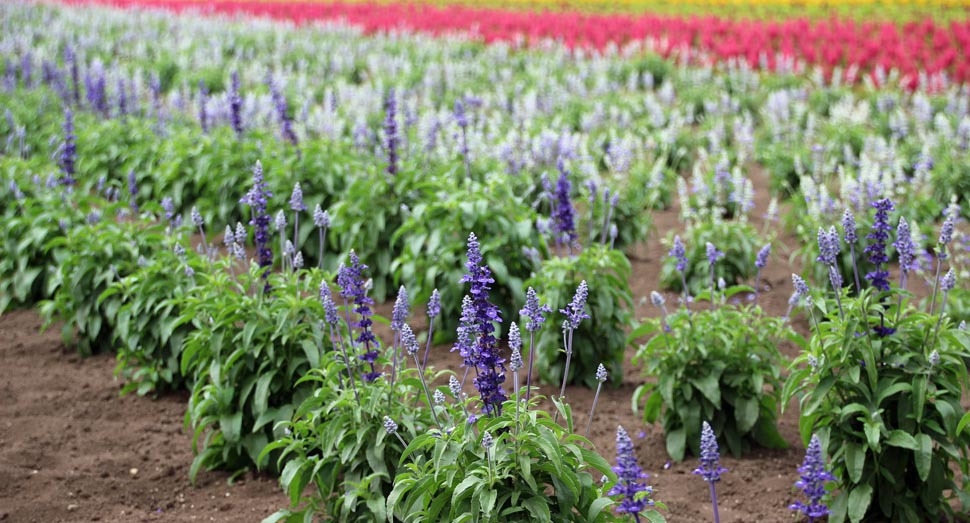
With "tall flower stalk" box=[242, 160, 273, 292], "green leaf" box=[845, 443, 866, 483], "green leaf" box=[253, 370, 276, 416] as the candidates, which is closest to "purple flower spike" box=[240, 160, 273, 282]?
"tall flower stalk" box=[242, 160, 273, 292]

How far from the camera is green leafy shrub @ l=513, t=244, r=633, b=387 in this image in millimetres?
5664

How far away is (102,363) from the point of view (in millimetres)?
6430

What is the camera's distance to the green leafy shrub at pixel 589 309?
5664 mm

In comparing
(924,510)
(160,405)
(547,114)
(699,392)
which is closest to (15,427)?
(160,405)

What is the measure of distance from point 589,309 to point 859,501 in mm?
1996

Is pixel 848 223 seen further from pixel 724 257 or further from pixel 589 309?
pixel 724 257

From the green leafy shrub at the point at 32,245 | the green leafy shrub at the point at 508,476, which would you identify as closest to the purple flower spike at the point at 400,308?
the green leafy shrub at the point at 508,476

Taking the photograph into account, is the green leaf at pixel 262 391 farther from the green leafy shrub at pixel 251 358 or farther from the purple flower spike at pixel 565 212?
the purple flower spike at pixel 565 212

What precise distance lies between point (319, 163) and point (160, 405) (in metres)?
2.59

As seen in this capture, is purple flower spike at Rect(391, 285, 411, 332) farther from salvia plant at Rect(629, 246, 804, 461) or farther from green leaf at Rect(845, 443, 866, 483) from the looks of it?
green leaf at Rect(845, 443, 866, 483)

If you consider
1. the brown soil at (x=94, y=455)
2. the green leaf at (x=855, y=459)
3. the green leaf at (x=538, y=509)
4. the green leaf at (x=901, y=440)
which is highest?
the green leaf at (x=901, y=440)

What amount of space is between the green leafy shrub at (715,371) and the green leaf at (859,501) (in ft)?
2.77

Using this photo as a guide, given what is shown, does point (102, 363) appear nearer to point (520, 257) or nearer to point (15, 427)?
point (15, 427)

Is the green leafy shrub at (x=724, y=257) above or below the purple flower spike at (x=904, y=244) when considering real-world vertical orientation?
below
